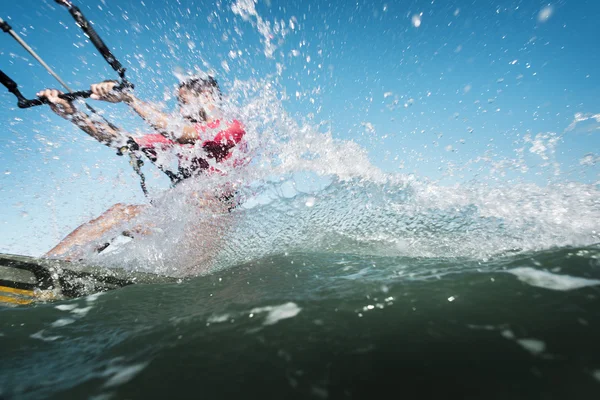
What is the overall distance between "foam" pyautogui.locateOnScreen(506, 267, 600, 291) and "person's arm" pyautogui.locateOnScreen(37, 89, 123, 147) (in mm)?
4682

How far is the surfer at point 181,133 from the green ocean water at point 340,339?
2.14 metres

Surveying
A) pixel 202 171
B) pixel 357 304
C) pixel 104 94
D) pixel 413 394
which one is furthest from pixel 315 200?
pixel 413 394

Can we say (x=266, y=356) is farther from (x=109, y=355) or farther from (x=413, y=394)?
(x=109, y=355)

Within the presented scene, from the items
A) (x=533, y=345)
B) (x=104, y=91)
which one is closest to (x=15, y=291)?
(x=104, y=91)

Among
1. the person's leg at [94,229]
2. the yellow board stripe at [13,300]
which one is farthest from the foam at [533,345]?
the person's leg at [94,229]

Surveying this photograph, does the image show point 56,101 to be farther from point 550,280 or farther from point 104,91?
point 550,280

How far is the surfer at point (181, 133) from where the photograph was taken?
11.6 feet

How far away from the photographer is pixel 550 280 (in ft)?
5.33

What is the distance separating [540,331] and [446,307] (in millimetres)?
379

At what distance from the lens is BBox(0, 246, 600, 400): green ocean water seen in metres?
0.98

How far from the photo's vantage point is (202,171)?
3975 millimetres

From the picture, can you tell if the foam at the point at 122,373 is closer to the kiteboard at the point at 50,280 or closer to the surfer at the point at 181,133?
the kiteboard at the point at 50,280

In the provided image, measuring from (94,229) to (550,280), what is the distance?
4412 mm

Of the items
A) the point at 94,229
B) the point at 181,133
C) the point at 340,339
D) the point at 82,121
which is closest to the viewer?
the point at 340,339
